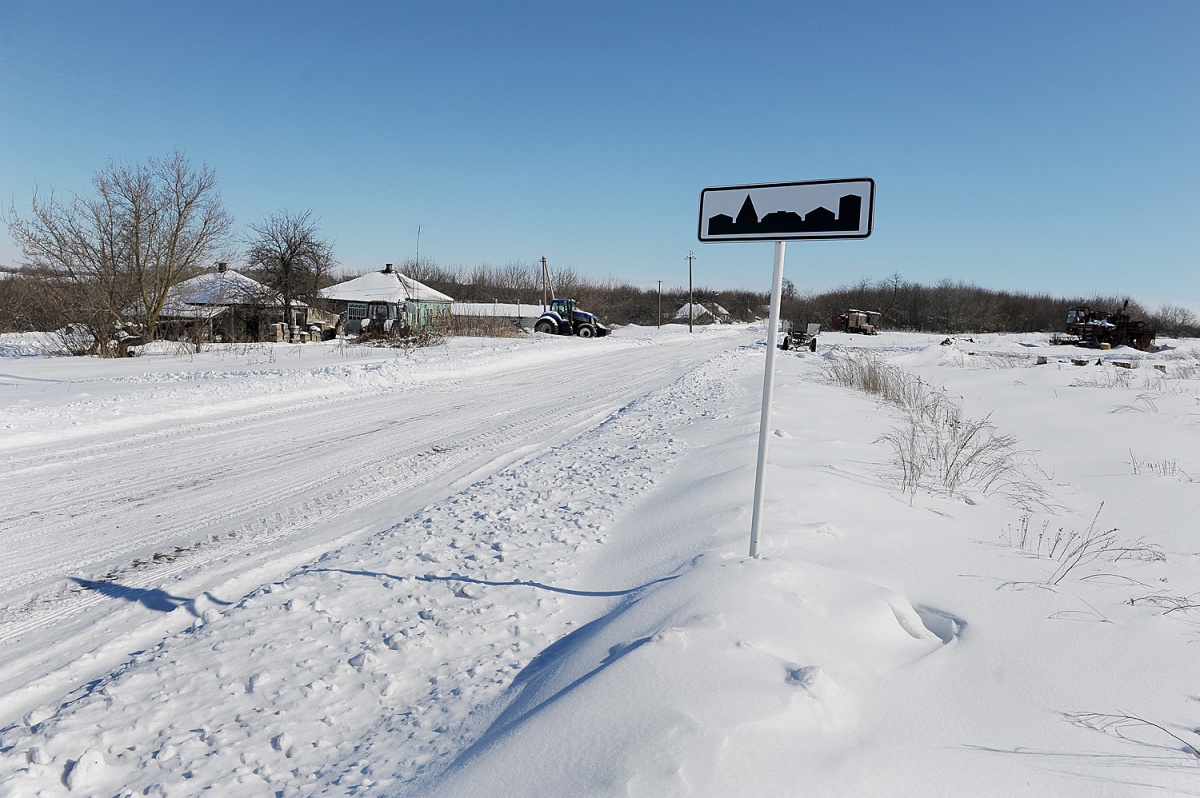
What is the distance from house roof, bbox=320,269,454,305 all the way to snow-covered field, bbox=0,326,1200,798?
4347 centimetres

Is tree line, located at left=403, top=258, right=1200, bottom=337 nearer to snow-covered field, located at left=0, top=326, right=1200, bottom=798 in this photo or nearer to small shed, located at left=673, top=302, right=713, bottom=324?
small shed, located at left=673, top=302, right=713, bottom=324

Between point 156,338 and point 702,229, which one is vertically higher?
point 702,229

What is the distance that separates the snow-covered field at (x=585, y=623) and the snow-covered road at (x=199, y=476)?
40 millimetres

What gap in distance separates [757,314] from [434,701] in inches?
4749

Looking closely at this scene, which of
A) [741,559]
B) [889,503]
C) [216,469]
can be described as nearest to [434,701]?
[741,559]

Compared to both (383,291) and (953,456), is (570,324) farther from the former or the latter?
(953,456)

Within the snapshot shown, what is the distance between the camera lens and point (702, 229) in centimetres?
361

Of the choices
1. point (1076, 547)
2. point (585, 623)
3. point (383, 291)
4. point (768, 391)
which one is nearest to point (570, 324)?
point (383, 291)

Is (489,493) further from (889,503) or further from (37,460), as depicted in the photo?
(37,460)

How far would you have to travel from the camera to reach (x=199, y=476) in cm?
622

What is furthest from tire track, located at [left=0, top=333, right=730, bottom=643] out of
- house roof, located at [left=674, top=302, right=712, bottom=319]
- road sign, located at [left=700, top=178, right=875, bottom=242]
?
house roof, located at [left=674, top=302, right=712, bottom=319]

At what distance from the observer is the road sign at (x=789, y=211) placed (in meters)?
3.15

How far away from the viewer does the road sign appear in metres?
3.15

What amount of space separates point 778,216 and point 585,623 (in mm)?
2395
